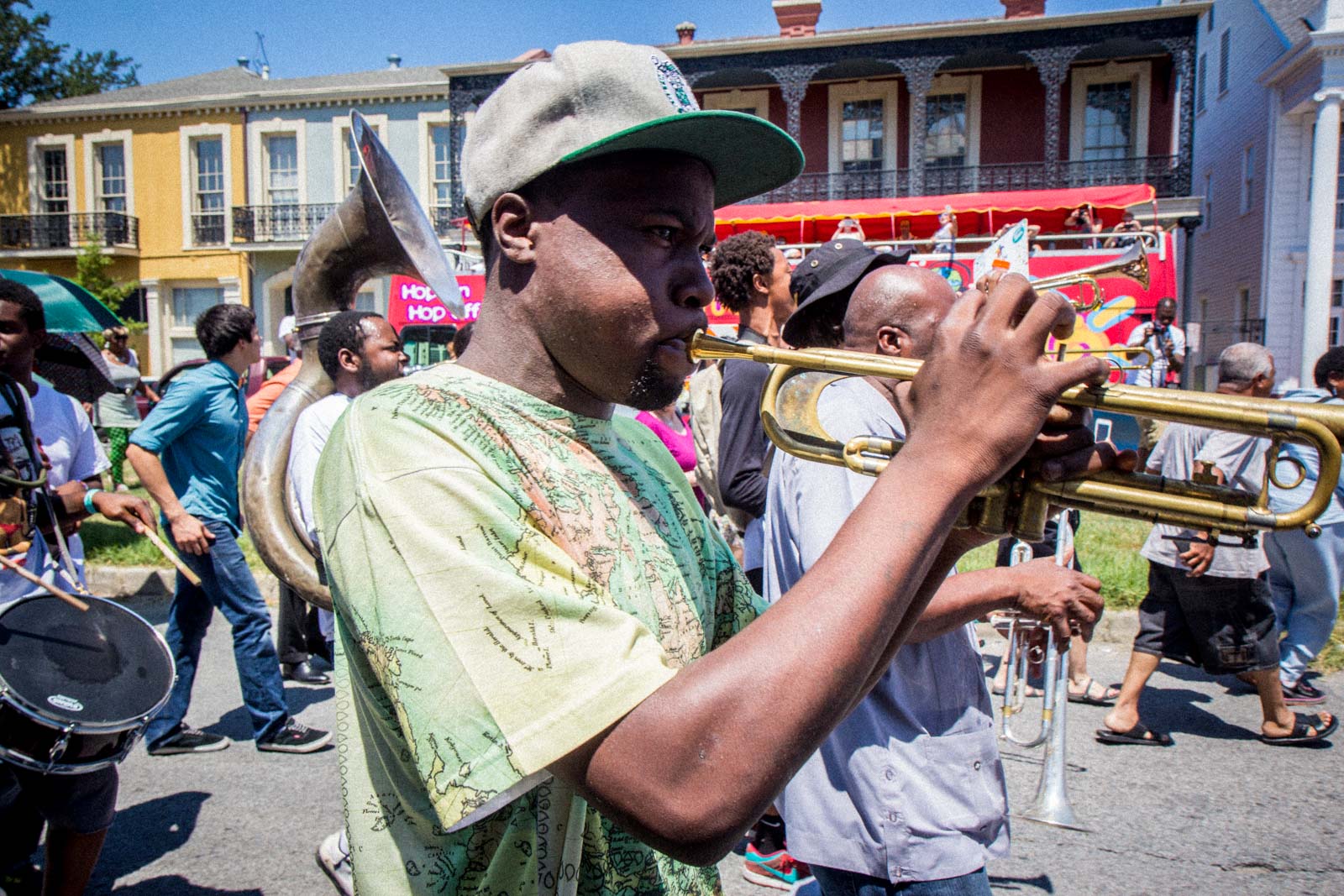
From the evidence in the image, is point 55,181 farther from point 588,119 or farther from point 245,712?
point 588,119

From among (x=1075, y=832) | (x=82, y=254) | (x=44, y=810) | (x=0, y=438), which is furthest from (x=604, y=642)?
(x=82, y=254)

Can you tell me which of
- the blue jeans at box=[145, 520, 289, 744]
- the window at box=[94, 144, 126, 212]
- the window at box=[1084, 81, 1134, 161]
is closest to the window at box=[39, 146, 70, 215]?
the window at box=[94, 144, 126, 212]

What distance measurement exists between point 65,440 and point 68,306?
2610 millimetres

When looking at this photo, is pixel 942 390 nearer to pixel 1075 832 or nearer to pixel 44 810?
pixel 44 810

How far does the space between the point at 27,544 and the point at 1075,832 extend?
13.8ft

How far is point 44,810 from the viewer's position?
302 centimetres

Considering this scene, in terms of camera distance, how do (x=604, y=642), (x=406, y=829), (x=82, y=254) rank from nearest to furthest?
(x=604, y=642), (x=406, y=829), (x=82, y=254)

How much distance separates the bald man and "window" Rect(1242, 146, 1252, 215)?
2476 cm

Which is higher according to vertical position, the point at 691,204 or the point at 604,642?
the point at 691,204

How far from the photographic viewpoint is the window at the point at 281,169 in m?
29.8

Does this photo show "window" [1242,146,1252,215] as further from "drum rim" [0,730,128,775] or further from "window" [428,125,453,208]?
"drum rim" [0,730,128,775]

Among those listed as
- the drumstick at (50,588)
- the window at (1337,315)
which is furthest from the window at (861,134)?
the drumstick at (50,588)

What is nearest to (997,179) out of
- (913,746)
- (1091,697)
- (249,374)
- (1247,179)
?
(1247,179)

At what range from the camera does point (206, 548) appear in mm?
4785
